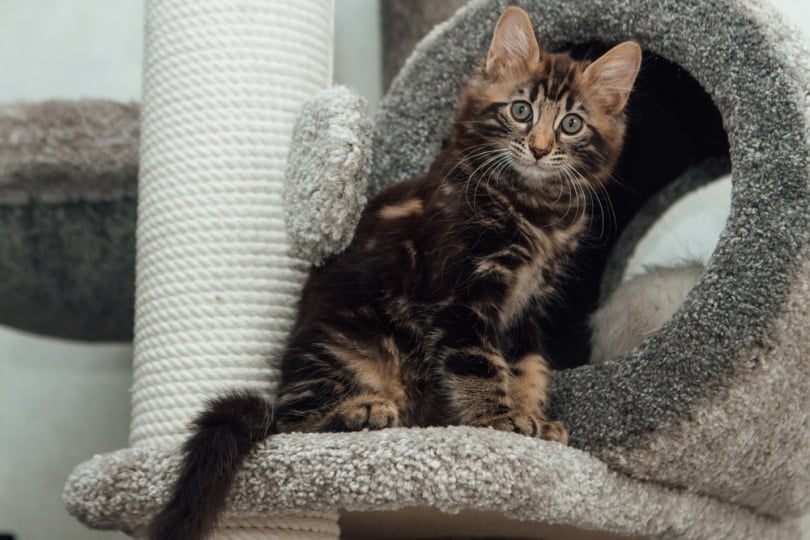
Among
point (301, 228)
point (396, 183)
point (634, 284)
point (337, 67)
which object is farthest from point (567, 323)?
point (337, 67)

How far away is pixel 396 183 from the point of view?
1.55m

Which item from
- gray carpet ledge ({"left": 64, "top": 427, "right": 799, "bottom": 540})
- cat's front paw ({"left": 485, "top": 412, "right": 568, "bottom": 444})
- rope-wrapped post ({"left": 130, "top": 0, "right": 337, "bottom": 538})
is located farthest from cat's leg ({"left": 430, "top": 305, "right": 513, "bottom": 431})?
rope-wrapped post ({"left": 130, "top": 0, "right": 337, "bottom": 538})

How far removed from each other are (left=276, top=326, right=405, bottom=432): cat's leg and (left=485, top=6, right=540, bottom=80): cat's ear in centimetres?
44

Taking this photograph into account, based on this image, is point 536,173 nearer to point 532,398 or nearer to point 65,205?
point 532,398

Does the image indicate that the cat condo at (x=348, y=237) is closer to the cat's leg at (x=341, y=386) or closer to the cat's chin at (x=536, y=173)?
the cat's leg at (x=341, y=386)

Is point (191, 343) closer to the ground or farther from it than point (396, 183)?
closer to the ground

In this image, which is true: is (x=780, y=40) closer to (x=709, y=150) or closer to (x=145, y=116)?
(x=709, y=150)

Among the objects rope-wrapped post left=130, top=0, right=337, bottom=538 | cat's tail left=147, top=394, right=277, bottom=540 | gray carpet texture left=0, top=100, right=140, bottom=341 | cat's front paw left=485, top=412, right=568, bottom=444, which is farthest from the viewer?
gray carpet texture left=0, top=100, right=140, bottom=341

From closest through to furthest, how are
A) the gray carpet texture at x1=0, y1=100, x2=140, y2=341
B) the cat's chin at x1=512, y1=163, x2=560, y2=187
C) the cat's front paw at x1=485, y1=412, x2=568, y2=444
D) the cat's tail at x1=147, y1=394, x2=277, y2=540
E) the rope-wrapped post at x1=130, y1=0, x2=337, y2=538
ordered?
the cat's tail at x1=147, y1=394, x2=277, y2=540 → the cat's front paw at x1=485, y1=412, x2=568, y2=444 → the cat's chin at x1=512, y1=163, x2=560, y2=187 → the rope-wrapped post at x1=130, y1=0, x2=337, y2=538 → the gray carpet texture at x1=0, y1=100, x2=140, y2=341

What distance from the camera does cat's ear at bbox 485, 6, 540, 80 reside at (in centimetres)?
134

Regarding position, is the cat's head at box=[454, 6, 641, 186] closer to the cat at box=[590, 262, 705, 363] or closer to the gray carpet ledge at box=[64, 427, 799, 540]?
the cat at box=[590, 262, 705, 363]

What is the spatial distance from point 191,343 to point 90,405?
3.36 feet

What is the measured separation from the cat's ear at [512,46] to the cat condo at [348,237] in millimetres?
131

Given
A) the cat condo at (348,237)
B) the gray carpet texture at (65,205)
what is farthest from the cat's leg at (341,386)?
the gray carpet texture at (65,205)
